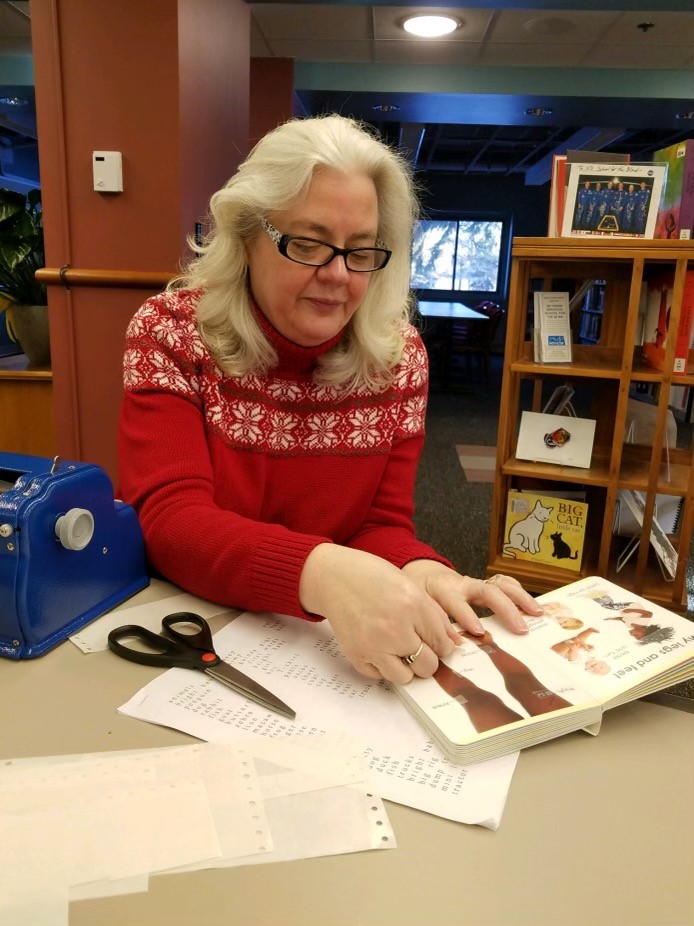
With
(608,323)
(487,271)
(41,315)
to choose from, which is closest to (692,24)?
(608,323)

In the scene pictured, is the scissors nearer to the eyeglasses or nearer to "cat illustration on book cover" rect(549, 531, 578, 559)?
the eyeglasses

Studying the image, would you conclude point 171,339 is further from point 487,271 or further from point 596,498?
point 487,271

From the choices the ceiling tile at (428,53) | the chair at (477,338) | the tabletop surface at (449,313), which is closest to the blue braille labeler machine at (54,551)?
the ceiling tile at (428,53)

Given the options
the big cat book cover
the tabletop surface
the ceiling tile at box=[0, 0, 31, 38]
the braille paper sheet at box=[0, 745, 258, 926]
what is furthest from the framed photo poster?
the tabletop surface

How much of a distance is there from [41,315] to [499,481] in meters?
1.91

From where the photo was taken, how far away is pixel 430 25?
177 inches

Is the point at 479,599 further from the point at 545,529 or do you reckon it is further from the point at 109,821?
the point at 545,529

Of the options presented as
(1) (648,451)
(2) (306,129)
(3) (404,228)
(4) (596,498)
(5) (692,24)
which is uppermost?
(5) (692,24)

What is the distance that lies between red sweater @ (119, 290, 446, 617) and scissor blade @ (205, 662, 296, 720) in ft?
0.52

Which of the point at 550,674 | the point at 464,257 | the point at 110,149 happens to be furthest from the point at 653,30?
the point at 464,257

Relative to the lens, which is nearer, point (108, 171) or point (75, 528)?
point (75, 528)

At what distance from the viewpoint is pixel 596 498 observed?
9.18ft

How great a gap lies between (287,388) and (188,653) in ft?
1.92

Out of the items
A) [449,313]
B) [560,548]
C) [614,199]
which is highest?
[614,199]
